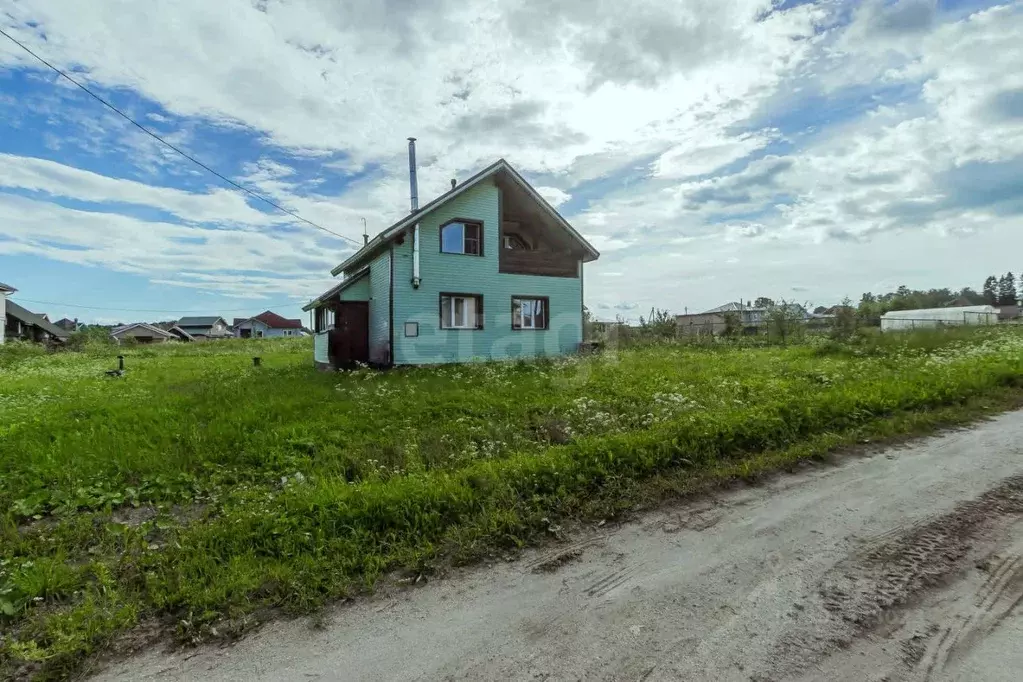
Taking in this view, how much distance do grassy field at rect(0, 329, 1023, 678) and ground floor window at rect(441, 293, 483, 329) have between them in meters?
5.84

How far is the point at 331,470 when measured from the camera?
18.4 ft

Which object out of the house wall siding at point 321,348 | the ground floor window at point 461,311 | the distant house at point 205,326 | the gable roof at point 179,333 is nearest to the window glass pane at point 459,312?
the ground floor window at point 461,311

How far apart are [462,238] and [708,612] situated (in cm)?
1510

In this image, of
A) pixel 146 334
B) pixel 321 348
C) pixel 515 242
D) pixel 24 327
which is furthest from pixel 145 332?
pixel 515 242

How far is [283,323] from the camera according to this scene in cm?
8925

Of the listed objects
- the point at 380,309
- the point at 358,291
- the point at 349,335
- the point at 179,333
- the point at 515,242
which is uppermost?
the point at 515,242

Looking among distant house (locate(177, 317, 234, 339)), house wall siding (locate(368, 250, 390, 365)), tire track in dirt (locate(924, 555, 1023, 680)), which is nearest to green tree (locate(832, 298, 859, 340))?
house wall siding (locate(368, 250, 390, 365))

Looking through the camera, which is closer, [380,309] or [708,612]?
[708,612]

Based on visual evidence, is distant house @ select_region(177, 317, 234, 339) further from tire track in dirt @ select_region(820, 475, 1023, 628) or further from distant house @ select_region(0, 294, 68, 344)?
tire track in dirt @ select_region(820, 475, 1023, 628)

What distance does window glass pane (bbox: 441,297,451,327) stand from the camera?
16.4 metres

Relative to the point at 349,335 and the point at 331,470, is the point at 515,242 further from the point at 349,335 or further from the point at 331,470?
the point at 331,470

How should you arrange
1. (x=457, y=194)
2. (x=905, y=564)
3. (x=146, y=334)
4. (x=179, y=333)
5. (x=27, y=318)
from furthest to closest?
(x=179, y=333), (x=146, y=334), (x=27, y=318), (x=457, y=194), (x=905, y=564)

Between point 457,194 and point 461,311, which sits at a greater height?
point 457,194

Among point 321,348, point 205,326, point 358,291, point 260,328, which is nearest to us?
point 358,291
